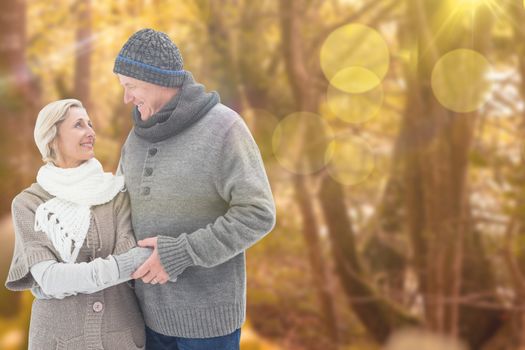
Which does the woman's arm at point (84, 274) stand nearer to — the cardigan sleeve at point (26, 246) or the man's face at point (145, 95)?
the cardigan sleeve at point (26, 246)

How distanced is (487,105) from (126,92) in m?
3.82

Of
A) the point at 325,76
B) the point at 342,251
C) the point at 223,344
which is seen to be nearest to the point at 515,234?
the point at 342,251

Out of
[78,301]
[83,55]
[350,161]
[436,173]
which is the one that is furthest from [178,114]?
[83,55]

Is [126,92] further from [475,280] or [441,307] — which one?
[475,280]

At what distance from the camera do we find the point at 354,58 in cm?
496

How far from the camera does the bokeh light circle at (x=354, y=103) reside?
4.98 meters

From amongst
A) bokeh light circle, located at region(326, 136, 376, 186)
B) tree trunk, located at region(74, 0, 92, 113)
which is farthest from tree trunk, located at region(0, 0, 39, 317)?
bokeh light circle, located at region(326, 136, 376, 186)

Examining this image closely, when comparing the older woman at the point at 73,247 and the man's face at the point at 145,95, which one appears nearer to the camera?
the older woman at the point at 73,247

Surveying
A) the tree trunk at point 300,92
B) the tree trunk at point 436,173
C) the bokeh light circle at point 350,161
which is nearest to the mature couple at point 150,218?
the tree trunk at point 436,173

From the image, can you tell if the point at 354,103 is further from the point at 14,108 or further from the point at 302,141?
the point at 14,108

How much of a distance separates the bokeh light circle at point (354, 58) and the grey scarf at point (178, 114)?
3402mm

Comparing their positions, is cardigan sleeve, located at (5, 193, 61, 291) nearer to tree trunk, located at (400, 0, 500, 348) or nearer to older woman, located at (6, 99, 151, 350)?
older woman, located at (6, 99, 151, 350)

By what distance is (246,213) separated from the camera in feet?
5.18

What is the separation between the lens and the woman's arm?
1534 millimetres
